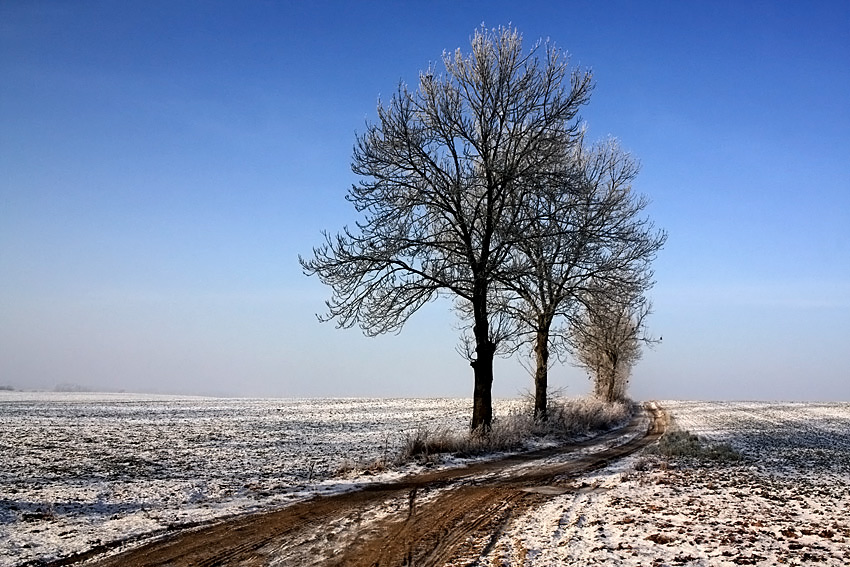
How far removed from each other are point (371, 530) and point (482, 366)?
35.6 ft

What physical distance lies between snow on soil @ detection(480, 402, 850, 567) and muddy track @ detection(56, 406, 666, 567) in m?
0.45

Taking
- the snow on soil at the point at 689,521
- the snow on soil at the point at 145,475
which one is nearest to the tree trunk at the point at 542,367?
the snow on soil at the point at 145,475

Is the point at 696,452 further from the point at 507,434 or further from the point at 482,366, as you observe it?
the point at 482,366

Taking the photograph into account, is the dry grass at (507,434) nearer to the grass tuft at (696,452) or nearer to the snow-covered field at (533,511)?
the snow-covered field at (533,511)

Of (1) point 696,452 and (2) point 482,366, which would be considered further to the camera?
(2) point 482,366

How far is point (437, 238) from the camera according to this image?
1848 cm

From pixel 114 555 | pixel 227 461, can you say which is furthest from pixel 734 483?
pixel 227 461

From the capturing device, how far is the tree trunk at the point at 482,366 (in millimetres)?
17969

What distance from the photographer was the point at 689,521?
24.9ft

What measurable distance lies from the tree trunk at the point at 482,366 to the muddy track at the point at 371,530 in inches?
244

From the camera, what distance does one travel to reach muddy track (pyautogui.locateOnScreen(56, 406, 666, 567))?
6398 mm

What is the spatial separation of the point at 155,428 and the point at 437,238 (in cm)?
1397

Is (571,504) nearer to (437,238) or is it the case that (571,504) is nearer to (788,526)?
(788,526)

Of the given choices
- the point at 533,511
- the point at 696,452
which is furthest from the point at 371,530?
the point at 696,452
